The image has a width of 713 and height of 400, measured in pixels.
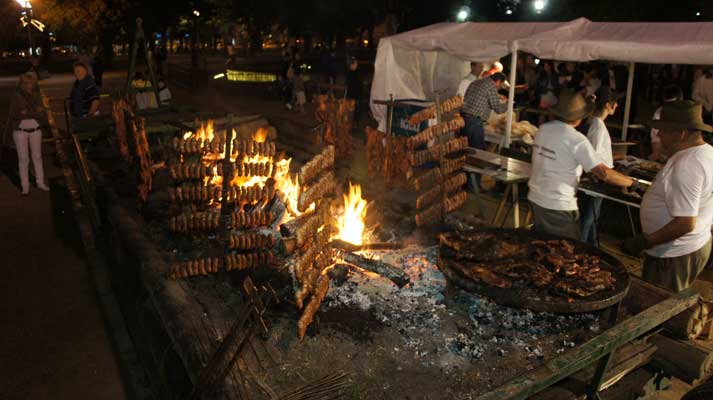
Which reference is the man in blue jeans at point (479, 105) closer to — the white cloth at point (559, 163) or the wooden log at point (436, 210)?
the wooden log at point (436, 210)

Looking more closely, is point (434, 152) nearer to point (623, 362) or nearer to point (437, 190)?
point (437, 190)

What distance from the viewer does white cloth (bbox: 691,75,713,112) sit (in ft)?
42.7

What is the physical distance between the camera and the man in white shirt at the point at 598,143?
259 inches

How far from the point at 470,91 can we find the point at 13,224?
8.96 metres

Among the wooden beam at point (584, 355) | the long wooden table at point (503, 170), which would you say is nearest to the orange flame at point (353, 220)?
the long wooden table at point (503, 170)

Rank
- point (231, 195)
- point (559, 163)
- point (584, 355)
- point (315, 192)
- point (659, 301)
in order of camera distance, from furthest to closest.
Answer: point (231, 195)
point (315, 192)
point (559, 163)
point (659, 301)
point (584, 355)

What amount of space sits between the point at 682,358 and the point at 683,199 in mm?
1375

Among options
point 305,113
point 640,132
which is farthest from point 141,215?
point 305,113

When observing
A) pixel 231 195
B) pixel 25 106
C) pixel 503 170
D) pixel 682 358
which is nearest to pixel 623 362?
pixel 682 358

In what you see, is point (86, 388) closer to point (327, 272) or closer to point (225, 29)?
point (327, 272)

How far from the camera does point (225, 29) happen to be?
8862 centimetres

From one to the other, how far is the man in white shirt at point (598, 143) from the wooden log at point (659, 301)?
1927 millimetres

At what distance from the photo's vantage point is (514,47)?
9.93 meters

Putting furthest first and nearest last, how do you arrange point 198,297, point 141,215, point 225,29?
1. point 225,29
2. point 141,215
3. point 198,297
